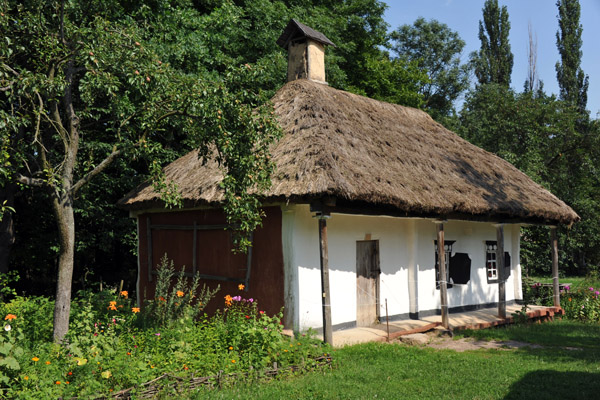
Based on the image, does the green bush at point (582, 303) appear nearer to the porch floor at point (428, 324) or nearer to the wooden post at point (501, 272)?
the porch floor at point (428, 324)

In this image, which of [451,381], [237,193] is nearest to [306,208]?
[237,193]

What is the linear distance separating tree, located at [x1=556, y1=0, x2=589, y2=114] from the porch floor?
19258mm

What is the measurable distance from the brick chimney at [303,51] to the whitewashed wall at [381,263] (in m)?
4.81

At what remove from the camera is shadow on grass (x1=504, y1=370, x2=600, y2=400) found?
6008 mm

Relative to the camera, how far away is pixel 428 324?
1043 centimetres

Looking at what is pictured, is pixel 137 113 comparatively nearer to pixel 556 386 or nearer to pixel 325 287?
pixel 325 287

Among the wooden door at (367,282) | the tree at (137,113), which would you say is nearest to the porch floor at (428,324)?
the wooden door at (367,282)

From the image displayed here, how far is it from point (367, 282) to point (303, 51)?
6.50 m

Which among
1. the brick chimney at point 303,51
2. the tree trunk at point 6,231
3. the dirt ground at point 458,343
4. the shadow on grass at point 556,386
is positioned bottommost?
the dirt ground at point 458,343

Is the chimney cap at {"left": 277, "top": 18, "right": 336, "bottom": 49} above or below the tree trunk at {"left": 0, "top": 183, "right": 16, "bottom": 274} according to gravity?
above

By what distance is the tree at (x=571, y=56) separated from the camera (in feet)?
92.3

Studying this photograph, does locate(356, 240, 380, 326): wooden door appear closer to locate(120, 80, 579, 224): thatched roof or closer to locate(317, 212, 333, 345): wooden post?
locate(120, 80, 579, 224): thatched roof

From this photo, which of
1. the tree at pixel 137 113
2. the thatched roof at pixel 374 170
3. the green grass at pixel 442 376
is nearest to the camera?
the green grass at pixel 442 376

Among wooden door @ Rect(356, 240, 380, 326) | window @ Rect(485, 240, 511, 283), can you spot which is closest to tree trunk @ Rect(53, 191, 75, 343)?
wooden door @ Rect(356, 240, 380, 326)
